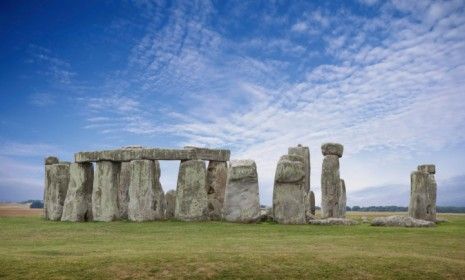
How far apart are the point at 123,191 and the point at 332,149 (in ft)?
33.5

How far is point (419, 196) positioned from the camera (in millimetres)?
24469

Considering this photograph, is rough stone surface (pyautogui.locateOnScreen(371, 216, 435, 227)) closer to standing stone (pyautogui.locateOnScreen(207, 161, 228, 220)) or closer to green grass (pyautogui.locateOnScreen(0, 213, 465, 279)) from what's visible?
green grass (pyautogui.locateOnScreen(0, 213, 465, 279))

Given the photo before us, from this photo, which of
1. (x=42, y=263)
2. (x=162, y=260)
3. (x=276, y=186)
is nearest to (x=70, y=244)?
(x=42, y=263)

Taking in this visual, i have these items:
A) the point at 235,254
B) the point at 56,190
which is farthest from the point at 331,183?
the point at 56,190

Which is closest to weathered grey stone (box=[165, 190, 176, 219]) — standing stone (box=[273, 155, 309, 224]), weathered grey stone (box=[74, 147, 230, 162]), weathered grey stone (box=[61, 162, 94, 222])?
weathered grey stone (box=[74, 147, 230, 162])

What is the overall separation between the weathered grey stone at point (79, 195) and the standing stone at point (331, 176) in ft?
35.4

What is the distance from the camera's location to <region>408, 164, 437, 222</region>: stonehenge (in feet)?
80.2

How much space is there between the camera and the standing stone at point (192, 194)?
73.9ft

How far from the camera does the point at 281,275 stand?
1128 centimetres

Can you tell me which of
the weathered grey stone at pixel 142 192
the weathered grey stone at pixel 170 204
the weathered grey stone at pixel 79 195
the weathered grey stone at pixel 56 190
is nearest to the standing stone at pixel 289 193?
the weathered grey stone at pixel 142 192

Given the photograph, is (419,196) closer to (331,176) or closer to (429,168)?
(429,168)

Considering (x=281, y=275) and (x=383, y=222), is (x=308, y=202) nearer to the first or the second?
(x=383, y=222)

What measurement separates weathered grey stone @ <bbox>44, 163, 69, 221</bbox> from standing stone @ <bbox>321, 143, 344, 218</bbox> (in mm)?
12360

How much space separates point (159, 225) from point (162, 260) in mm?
8948
